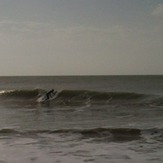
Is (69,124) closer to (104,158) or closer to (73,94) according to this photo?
(104,158)

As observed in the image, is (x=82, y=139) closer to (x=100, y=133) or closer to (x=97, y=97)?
(x=100, y=133)

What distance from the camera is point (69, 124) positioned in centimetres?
1741

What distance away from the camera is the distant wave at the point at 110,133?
13508 millimetres

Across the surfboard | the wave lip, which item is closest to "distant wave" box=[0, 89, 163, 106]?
the surfboard

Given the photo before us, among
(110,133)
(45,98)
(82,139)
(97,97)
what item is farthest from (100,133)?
(97,97)

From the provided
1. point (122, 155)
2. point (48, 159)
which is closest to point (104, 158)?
point (122, 155)

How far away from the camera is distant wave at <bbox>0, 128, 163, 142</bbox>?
44.3ft

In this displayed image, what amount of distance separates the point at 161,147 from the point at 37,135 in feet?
15.3

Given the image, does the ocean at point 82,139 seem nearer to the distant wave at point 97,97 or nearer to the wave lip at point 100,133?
the wave lip at point 100,133

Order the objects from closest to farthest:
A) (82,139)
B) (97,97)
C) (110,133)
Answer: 1. (82,139)
2. (110,133)
3. (97,97)

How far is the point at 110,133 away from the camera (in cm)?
1452

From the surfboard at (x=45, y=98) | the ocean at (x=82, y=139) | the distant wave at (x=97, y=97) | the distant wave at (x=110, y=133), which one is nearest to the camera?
the ocean at (x=82, y=139)

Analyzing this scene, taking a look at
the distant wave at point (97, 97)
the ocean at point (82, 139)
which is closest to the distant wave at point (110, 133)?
the ocean at point (82, 139)

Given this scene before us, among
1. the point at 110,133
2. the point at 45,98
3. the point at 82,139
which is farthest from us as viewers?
the point at 45,98
